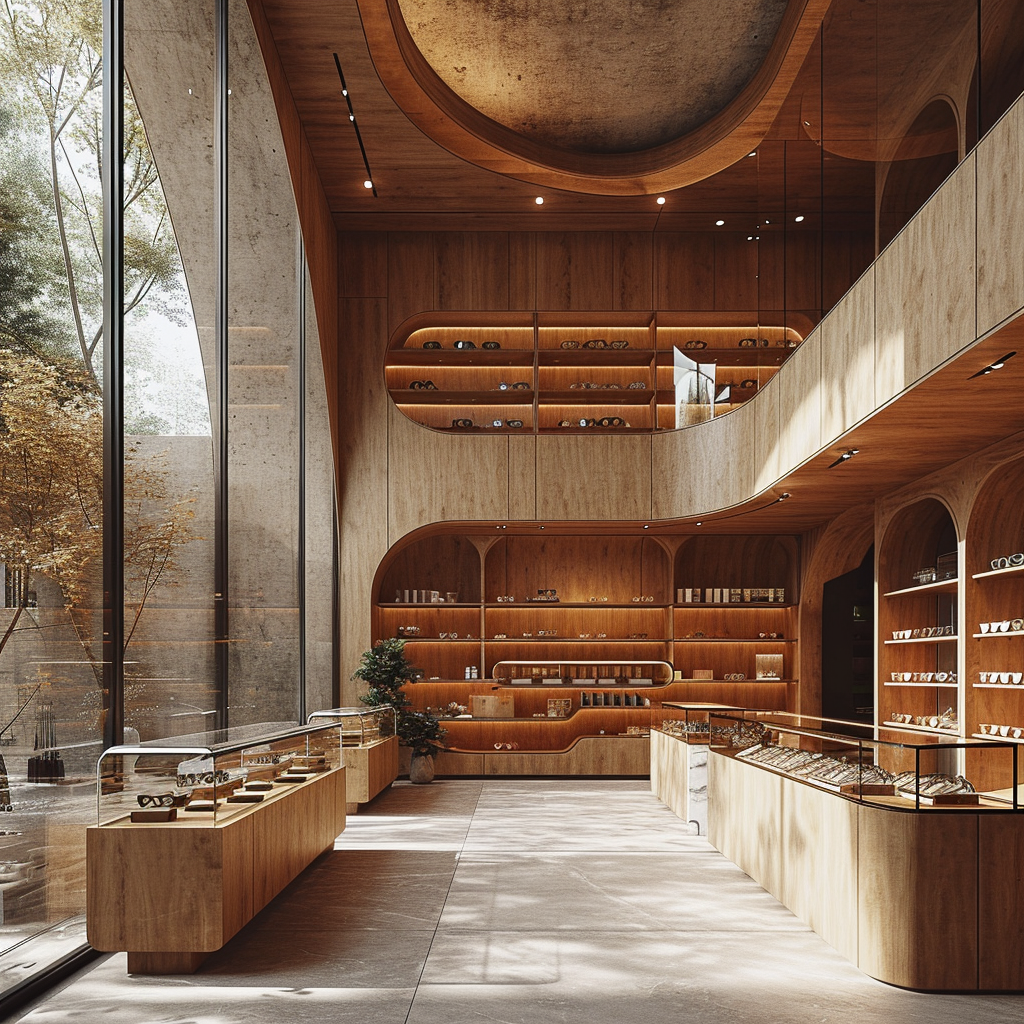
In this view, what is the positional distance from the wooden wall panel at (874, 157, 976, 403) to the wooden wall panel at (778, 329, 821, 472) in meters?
1.41

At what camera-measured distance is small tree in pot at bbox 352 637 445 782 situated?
12.3m

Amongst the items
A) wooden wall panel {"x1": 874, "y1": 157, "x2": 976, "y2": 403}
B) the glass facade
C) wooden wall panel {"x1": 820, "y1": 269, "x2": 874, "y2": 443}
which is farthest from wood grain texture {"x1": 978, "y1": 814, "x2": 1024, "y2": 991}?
the glass facade

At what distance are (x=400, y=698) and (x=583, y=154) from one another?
6493mm

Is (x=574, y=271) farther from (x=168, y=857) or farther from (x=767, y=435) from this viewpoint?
(x=168, y=857)

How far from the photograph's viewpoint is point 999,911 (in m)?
4.77

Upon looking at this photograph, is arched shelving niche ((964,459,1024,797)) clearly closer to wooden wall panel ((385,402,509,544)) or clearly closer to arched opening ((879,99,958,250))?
arched opening ((879,99,958,250))

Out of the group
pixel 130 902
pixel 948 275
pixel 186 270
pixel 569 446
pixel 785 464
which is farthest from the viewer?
pixel 569 446

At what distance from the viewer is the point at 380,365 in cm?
1305

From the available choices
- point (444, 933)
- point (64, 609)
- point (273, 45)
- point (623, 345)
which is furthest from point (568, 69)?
point (444, 933)

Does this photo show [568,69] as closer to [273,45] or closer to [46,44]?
[273,45]

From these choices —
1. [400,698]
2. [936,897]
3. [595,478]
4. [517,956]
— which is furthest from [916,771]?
[400,698]

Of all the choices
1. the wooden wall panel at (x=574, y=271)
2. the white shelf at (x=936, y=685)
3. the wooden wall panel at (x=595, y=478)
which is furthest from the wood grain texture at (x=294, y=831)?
the wooden wall panel at (x=574, y=271)

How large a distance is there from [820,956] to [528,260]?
382 inches

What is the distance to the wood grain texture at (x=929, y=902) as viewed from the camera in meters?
4.75
